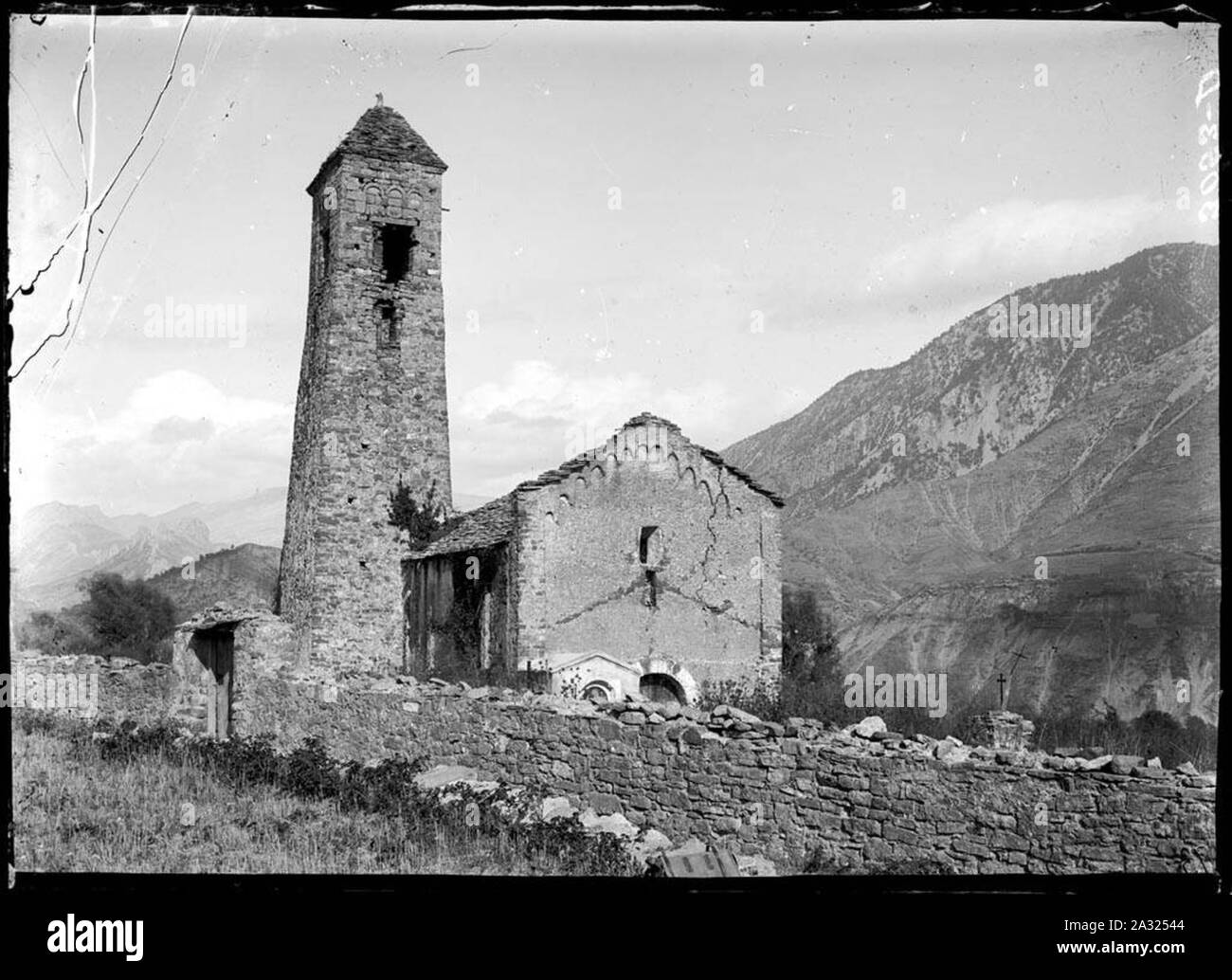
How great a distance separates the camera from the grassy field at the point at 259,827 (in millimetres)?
9141

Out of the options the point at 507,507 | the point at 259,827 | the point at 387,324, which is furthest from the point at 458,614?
the point at 259,827

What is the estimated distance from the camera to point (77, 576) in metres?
42.2

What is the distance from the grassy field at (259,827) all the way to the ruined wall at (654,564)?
17.5ft

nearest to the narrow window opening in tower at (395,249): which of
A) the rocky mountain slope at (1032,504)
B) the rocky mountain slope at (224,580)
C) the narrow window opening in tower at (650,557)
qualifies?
the narrow window opening in tower at (650,557)

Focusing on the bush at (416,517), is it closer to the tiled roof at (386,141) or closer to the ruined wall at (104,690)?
the ruined wall at (104,690)

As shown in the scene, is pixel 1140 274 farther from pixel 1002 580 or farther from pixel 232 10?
pixel 232 10

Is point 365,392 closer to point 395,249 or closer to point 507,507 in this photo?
point 395,249

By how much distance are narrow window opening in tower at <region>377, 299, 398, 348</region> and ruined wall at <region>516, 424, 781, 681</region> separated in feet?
20.8

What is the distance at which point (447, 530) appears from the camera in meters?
23.0

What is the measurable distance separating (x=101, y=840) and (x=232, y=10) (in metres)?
7.07

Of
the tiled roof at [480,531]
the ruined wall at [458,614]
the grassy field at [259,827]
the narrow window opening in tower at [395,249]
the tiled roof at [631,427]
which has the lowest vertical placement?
the grassy field at [259,827]

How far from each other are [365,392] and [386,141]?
195 inches

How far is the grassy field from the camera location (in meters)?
9.14
